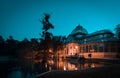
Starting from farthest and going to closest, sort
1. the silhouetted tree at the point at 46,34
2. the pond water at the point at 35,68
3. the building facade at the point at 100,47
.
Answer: the building facade at the point at 100,47 < the silhouetted tree at the point at 46,34 < the pond water at the point at 35,68

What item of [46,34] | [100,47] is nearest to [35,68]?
[46,34]

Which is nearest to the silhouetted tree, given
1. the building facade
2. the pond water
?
the pond water

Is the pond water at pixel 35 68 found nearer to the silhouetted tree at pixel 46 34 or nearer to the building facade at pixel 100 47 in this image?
the silhouetted tree at pixel 46 34

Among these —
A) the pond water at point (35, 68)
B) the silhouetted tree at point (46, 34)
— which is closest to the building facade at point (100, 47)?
the silhouetted tree at point (46, 34)

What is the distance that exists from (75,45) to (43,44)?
72.7 ft

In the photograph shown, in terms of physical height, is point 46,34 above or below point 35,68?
above

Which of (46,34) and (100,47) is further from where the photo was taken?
(100,47)

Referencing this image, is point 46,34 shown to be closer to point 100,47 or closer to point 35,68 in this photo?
point 35,68

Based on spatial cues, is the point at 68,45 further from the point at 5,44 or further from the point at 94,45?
the point at 5,44

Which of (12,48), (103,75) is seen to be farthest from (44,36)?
(12,48)

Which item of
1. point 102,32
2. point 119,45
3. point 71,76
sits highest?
point 102,32

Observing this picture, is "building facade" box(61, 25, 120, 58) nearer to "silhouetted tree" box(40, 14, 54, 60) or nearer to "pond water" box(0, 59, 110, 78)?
"silhouetted tree" box(40, 14, 54, 60)

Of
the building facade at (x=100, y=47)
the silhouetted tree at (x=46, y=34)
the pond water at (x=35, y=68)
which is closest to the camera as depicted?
the pond water at (x=35, y=68)

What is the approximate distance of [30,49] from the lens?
61.8m
